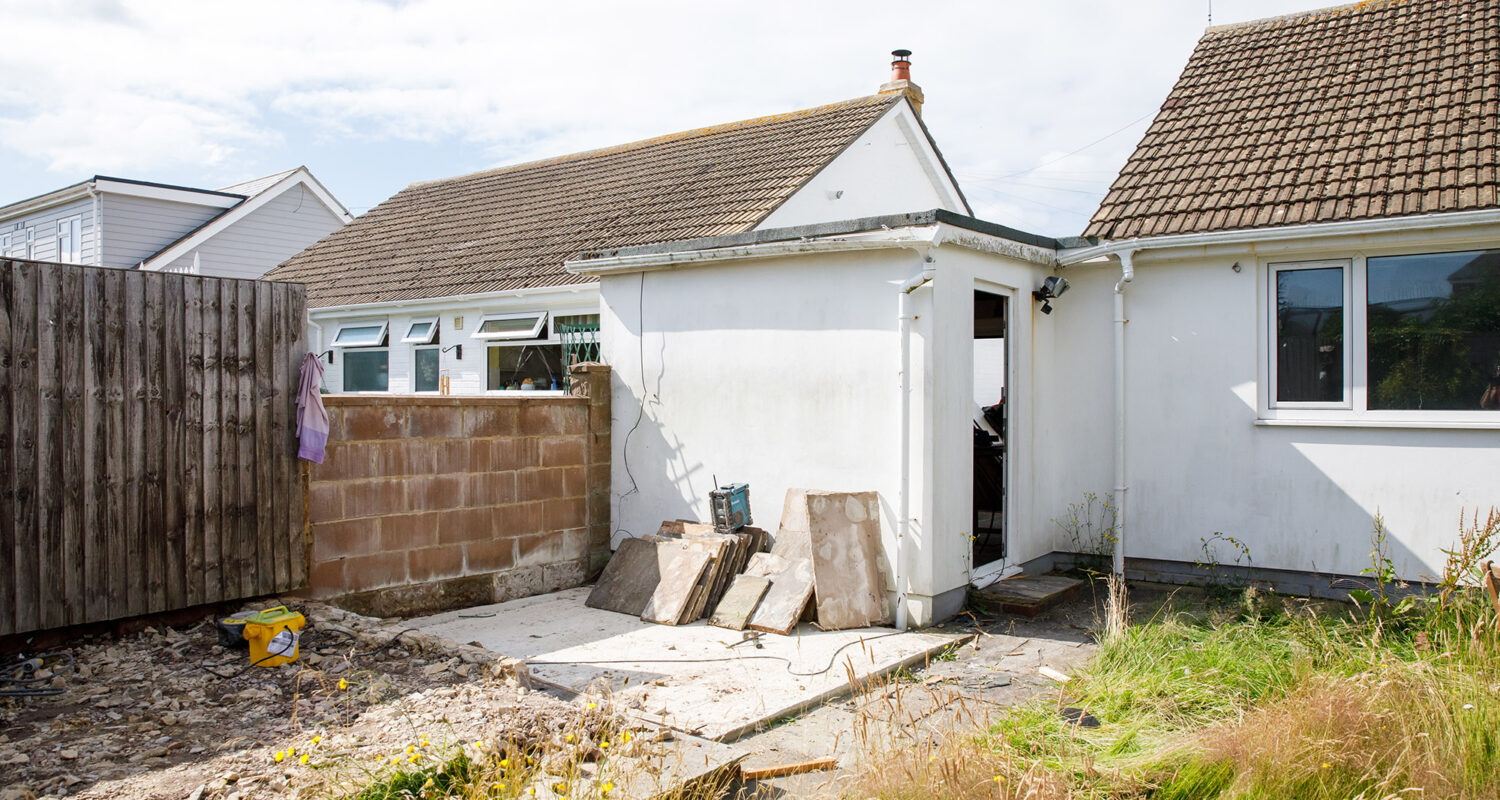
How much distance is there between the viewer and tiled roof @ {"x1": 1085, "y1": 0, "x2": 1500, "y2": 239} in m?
7.45

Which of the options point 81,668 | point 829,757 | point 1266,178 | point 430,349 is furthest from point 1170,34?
point 81,668

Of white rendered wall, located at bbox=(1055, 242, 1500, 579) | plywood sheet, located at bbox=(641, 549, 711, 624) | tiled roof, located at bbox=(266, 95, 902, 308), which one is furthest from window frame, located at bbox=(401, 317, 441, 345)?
white rendered wall, located at bbox=(1055, 242, 1500, 579)

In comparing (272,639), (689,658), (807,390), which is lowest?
(689,658)

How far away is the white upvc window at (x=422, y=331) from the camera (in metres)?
13.9

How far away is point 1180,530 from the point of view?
799 centimetres

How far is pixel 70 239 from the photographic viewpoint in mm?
21766

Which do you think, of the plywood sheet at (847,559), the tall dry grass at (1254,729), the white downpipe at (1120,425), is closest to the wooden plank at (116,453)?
the plywood sheet at (847,559)

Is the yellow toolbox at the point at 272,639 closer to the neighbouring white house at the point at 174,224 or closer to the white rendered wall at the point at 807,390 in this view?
the white rendered wall at the point at 807,390

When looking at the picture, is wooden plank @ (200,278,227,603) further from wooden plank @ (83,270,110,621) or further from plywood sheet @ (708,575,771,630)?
plywood sheet @ (708,575,771,630)

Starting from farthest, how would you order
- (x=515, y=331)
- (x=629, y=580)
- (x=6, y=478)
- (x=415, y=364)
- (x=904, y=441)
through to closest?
(x=415, y=364) < (x=515, y=331) < (x=629, y=580) < (x=904, y=441) < (x=6, y=478)

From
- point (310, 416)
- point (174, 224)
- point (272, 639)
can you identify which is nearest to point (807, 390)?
point (310, 416)

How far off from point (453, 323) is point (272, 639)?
8657 mm

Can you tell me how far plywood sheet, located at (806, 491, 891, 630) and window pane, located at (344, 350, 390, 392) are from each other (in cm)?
1003

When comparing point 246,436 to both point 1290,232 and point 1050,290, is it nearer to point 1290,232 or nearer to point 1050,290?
point 1050,290
